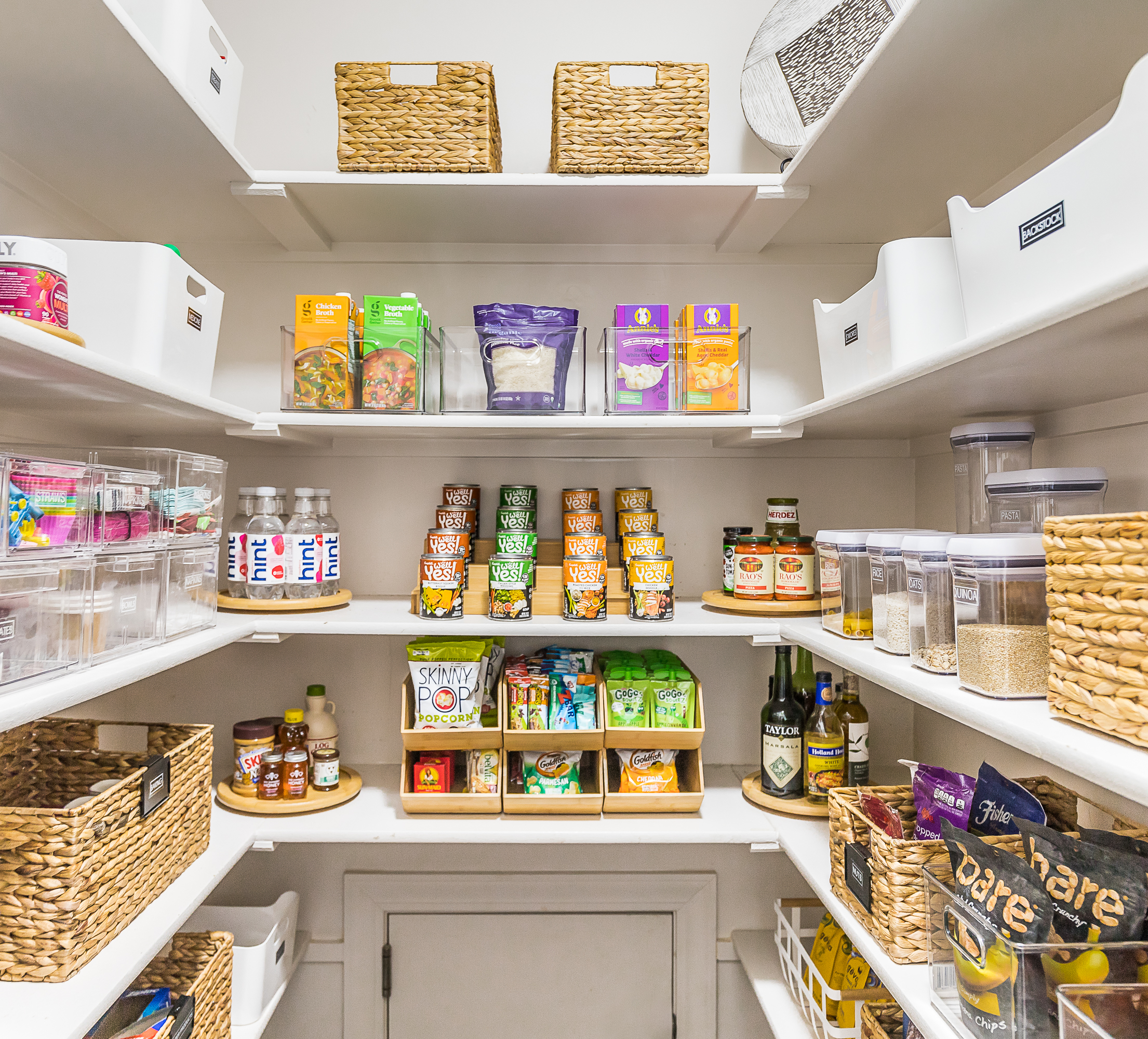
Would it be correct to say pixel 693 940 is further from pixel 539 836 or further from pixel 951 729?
pixel 951 729

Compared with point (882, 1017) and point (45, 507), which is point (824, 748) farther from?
point (45, 507)

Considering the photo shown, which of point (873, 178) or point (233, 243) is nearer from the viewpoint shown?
point (873, 178)

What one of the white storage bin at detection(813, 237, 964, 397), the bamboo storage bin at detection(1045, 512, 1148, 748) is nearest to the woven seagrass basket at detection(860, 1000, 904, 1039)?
the bamboo storage bin at detection(1045, 512, 1148, 748)

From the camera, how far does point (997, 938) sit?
0.82 meters

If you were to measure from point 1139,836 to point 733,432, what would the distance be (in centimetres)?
107

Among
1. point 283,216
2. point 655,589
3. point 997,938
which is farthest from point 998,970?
point 283,216

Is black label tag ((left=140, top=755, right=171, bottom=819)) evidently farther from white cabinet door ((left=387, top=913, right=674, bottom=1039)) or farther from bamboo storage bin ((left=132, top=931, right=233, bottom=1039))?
white cabinet door ((left=387, top=913, right=674, bottom=1039))

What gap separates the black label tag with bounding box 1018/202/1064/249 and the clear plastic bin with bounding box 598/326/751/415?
827mm

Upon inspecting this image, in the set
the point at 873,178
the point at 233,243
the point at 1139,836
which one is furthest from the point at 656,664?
the point at 233,243

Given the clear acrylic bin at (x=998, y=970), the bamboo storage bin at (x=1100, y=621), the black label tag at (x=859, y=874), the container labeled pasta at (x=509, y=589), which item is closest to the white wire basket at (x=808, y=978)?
the black label tag at (x=859, y=874)

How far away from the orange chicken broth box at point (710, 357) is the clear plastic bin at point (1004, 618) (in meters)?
0.75

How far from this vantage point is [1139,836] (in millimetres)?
977

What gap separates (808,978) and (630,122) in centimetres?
189

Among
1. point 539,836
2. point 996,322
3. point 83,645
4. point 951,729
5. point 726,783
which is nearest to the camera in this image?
point 996,322
